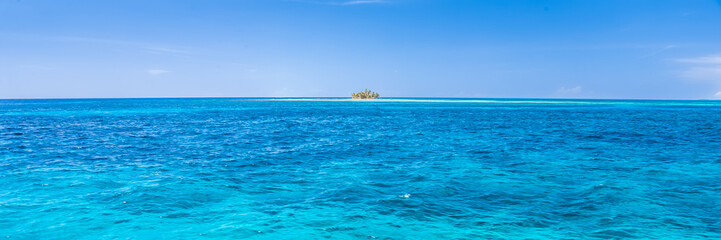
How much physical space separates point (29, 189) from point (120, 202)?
4819mm

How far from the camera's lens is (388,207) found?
1339 centimetres

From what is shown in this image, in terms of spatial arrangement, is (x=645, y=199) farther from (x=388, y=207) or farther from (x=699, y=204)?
(x=388, y=207)

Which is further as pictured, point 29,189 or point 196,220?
point 29,189

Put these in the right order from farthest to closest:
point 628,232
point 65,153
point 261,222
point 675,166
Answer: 1. point 65,153
2. point 675,166
3. point 261,222
4. point 628,232

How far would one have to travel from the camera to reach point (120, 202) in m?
13.7

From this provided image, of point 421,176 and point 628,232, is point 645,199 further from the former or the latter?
point 421,176

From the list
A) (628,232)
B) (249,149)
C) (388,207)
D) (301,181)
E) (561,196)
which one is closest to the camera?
(628,232)

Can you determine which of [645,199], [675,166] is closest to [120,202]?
[645,199]

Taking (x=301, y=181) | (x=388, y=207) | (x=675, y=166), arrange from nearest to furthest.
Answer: (x=388, y=207) < (x=301, y=181) < (x=675, y=166)

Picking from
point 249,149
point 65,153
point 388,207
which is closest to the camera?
point 388,207

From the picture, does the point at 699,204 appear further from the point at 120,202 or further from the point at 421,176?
the point at 120,202

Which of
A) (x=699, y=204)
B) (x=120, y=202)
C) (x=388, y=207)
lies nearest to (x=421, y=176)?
(x=388, y=207)

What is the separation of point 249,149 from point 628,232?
2209cm

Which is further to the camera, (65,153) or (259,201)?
(65,153)
